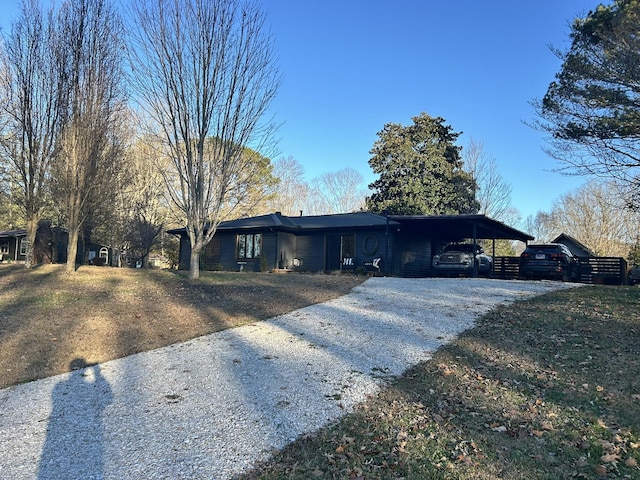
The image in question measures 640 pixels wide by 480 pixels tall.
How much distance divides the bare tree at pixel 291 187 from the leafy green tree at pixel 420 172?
11.6m

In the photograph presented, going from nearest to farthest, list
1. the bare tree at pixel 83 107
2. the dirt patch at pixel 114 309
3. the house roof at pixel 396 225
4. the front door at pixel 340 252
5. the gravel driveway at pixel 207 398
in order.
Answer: the gravel driveway at pixel 207 398
the dirt patch at pixel 114 309
the bare tree at pixel 83 107
the house roof at pixel 396 225
the front door at pixel 340 252

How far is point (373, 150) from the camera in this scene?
30.7 meters

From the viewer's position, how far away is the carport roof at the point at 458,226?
16109 mm

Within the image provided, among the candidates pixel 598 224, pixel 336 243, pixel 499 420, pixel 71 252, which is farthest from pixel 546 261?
pixel 598 224

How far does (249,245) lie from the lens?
21.4m

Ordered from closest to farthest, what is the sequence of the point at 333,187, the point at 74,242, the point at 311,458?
1. the point at 311,458
2. the point at 74,242
3. the point at 333,187

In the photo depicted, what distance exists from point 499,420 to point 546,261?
41.2 ft

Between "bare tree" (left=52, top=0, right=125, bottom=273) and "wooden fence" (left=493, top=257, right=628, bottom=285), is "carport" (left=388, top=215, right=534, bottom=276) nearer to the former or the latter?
"wooden fence" (left=493, top=257, right=628, bottom=285)

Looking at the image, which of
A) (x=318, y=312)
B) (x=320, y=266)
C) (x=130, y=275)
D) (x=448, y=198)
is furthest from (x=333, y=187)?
(x=318, y=312)

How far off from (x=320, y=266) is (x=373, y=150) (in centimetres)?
1294

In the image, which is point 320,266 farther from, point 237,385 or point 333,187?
point 333,187

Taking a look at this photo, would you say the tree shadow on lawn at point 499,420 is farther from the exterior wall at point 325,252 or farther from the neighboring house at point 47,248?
the neighboring house at point 47,248

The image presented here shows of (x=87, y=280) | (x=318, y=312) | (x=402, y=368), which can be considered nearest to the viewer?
(x=402, y=368)

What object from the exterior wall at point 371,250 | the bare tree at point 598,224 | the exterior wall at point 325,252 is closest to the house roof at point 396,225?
the exterior wall at point 325,252
